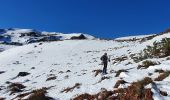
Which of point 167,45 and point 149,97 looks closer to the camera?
point 149,97

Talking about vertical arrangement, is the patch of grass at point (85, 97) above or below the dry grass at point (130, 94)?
below

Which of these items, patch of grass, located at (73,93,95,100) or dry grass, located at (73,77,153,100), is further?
patch of grass, located at (73,93,95,100)

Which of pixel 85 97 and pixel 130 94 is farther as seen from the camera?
pixel 85 97

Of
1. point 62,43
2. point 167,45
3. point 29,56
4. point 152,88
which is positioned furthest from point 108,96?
point 62,43

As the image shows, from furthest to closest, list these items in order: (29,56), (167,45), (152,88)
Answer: (29,56) < (167,45) < (152,88)

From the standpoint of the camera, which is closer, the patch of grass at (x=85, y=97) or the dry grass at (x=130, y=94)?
the dry grass at (x=130, y=94)

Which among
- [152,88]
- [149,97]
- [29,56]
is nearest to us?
[149,97]

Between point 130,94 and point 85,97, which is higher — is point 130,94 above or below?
above

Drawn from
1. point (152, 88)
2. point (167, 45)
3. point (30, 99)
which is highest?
point (167, 45)

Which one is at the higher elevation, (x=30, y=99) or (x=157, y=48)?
(x=157, y=48)

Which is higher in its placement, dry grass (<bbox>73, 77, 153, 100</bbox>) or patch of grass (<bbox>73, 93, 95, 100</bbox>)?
dry grass (<bbox>73, 77, 153, 100</bbox>)

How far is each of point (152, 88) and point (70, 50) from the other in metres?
58.9

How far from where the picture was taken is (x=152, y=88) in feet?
53.7

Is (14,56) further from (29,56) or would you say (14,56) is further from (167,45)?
(167,45)
